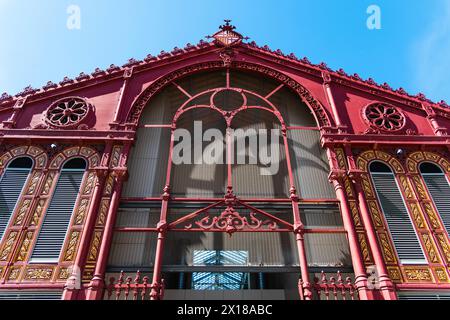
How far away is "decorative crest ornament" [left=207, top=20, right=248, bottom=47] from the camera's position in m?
19.2

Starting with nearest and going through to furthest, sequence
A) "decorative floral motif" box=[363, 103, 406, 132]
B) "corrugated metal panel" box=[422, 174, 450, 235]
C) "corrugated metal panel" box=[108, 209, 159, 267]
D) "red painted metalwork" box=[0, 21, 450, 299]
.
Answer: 1. "red painted metalwork" box=[0, 21, 450, 299]
2. "corrugated metal panel" box=[108, 209, 159, 267]
3. "corrugated metal panel" box=[422, 174, 450, 235]
4. "decorative floral motif" box=[363, 103, 406, 132]

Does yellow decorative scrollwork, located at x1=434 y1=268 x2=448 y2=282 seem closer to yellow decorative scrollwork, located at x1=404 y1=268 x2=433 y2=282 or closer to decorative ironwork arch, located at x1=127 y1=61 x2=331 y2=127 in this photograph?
yellow decorative scrollwork, located at x1=404 y1=268 x2=433 y2=282

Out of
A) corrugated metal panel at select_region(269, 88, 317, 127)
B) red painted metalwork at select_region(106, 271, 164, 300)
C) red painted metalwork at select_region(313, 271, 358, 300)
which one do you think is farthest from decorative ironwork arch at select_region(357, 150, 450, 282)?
red painted metalwork at select_region(106, 271, 164, 300)

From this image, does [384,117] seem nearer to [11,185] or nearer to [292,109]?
[292,109]

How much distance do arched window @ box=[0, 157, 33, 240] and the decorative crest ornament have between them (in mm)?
10318

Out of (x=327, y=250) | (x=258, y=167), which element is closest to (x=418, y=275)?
(x=327, y=250)

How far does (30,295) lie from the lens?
1104 cm

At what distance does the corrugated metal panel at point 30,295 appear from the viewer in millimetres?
10992

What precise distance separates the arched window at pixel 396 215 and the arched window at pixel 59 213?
1075 cm

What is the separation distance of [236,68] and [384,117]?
23.0 feet

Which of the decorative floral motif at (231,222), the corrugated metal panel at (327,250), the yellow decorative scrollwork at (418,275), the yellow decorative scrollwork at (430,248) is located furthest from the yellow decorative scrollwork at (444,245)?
the decorative floral motif at (231,222)

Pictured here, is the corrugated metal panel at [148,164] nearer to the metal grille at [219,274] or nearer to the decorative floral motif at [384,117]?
the metal grille at [219,274]
